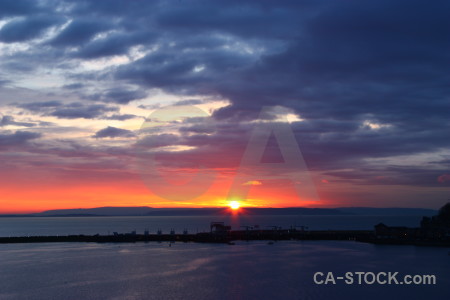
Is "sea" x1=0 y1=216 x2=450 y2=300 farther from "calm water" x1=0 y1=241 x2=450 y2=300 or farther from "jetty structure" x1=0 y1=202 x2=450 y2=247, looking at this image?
"jetty structure" x1=0 y1=202 x2=450 y2=247

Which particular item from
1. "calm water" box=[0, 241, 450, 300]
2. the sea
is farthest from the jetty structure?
"calm water" box=[0, 241, 450, 300]

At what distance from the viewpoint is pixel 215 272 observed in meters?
Result: 63.5

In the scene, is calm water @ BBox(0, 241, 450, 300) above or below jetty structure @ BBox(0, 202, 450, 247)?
below

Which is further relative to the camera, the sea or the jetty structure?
the jetty structure

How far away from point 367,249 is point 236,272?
41880 millimetres

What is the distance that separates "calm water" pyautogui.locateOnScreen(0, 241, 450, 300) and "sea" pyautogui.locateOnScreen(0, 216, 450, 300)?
11 centimetres

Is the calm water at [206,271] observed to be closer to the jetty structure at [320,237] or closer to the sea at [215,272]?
the sea at [215,272]

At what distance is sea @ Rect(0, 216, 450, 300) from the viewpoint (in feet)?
162

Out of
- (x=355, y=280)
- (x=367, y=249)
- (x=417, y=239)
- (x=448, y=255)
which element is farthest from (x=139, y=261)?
(x=417, y=239)

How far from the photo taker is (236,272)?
6306cm

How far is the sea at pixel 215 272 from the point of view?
49.4 meters

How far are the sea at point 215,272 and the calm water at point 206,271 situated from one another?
112 millimetres

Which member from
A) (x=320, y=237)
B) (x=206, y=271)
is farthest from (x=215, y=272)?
(x=320, y=237)

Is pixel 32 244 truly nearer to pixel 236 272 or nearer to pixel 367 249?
pixel 236 272
